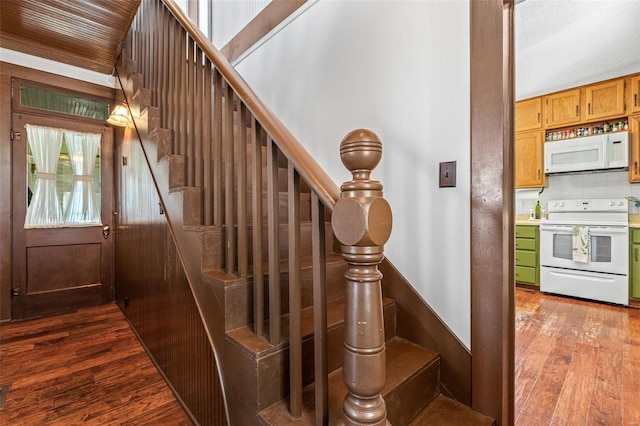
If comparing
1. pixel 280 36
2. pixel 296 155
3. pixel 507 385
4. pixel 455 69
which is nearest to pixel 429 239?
pixel 507 385

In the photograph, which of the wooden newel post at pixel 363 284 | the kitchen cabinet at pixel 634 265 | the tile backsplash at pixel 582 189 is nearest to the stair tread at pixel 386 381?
the wooden newel post at pixel 363 284

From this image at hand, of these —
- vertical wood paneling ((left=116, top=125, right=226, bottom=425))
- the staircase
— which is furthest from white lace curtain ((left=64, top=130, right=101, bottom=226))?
the staircase

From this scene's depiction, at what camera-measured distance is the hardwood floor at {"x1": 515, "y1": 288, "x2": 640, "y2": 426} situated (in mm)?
1624

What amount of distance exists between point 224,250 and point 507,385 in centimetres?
130

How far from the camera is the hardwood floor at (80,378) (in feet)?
5.16

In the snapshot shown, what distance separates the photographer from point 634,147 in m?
→ 3.55

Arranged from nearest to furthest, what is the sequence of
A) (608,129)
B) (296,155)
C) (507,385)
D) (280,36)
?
(296,155), (507,385), (280,36), (608,129)

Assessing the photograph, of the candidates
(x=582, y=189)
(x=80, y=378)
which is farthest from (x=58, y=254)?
(x=582, y=189)

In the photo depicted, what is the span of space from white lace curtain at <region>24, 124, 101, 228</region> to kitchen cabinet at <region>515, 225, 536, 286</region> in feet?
18.2

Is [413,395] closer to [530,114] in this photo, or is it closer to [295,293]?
[295,293]

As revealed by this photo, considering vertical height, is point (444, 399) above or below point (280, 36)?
below

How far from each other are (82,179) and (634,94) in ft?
21.4

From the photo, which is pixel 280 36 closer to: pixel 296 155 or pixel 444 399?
pixel 296 155

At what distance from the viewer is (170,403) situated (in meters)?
1.69
